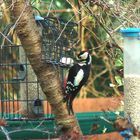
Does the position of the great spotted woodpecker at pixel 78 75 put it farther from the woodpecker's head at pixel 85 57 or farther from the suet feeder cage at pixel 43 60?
the suet feeder cage at pixel 43 60

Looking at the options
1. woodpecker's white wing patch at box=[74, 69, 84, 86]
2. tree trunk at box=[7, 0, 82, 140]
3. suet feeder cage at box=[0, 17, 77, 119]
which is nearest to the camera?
tree trunk at box=[7, 0, 82, 140]

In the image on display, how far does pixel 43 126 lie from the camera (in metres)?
5.70

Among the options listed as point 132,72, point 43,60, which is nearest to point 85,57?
point 43,60

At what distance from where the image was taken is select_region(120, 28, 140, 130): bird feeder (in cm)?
368

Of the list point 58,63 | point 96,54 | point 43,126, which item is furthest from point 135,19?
point 96,54

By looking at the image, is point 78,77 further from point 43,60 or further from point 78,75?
point 43,60

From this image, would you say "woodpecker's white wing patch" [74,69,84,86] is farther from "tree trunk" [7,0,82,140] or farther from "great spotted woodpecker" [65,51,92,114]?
"tree trunk" [7,0,82,140]

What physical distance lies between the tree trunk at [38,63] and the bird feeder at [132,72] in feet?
1.73

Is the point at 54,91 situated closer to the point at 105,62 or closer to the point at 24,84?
the point at 24,84

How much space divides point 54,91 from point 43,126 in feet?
4.57

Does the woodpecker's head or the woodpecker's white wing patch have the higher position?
the woodpecker's head

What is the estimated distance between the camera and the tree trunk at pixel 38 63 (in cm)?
419

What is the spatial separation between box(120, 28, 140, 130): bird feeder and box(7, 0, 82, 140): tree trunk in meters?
0.53

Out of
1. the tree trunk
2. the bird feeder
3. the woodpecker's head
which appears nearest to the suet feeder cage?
the tree trunk
